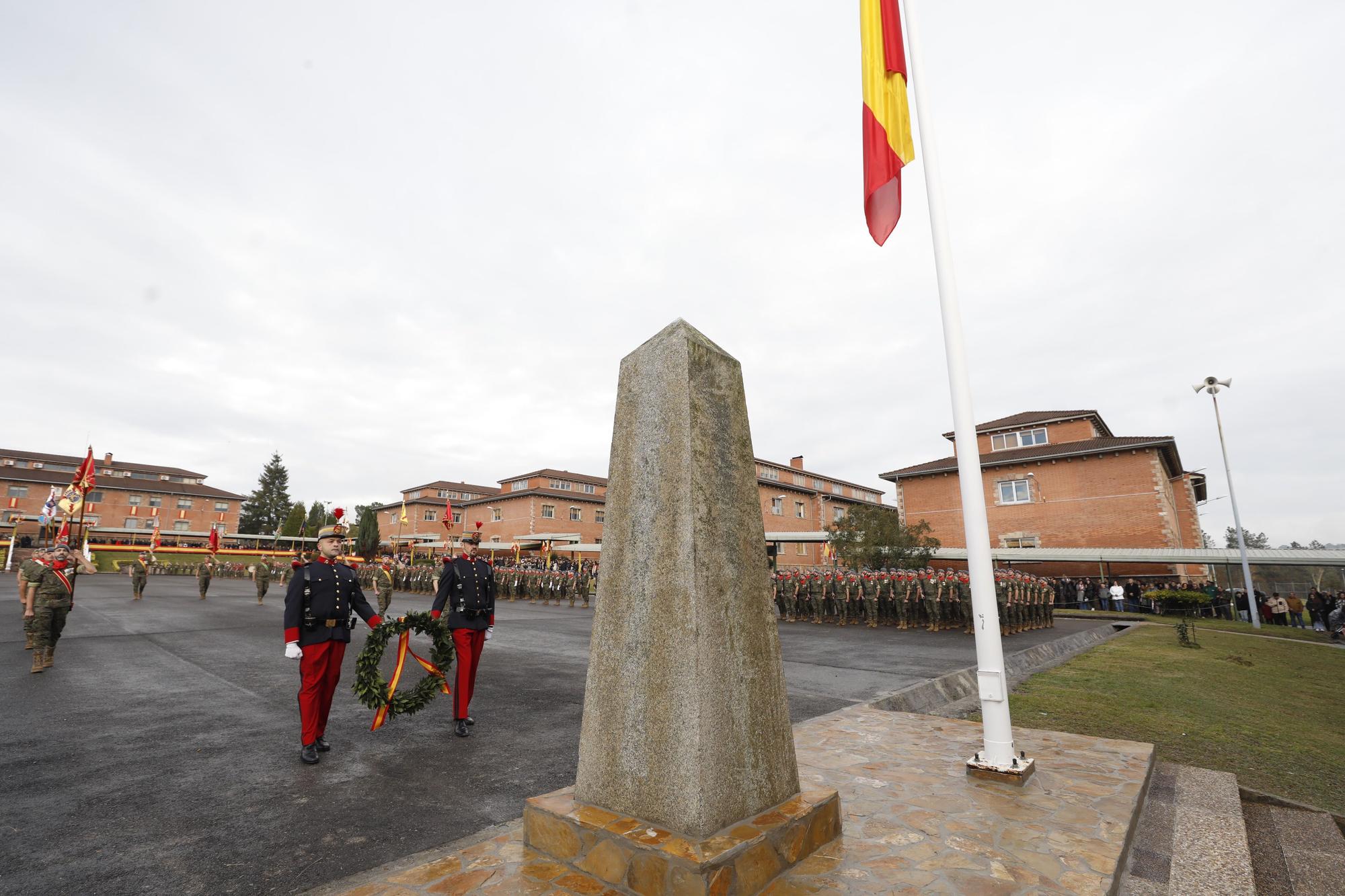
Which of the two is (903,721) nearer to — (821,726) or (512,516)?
(821,726)

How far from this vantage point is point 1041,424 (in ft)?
127

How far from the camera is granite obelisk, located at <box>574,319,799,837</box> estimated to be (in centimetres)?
289

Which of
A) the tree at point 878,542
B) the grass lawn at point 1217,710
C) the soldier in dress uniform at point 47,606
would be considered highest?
the tree at point 878,542

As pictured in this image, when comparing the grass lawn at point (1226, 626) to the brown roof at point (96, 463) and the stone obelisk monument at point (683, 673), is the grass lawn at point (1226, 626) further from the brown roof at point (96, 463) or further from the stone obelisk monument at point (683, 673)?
the brown roof at point (96, 463)

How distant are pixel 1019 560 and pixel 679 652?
35.7 metres

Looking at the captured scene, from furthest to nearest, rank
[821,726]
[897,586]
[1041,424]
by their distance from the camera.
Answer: [1041,424], [897,586], [821,726]

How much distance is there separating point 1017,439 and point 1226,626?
18.7m

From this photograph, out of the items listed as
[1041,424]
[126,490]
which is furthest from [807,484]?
[126,490]

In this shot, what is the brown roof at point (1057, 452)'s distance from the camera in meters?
32.2

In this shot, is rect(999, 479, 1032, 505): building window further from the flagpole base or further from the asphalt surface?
the flagpole base

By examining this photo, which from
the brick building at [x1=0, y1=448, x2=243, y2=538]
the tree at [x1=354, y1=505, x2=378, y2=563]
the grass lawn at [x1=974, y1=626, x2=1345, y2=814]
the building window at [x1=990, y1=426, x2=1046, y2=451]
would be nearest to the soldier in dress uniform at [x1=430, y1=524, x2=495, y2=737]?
the grass lawn at [x1=974, y1=626, x2=1345, y2=814]

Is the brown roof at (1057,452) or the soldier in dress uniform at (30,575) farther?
the brown roof at (1057,452)

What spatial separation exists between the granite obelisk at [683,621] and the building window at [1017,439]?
4165 centimetres

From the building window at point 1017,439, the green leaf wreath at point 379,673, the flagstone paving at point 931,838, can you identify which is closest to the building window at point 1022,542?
the building window at point 1017,439
